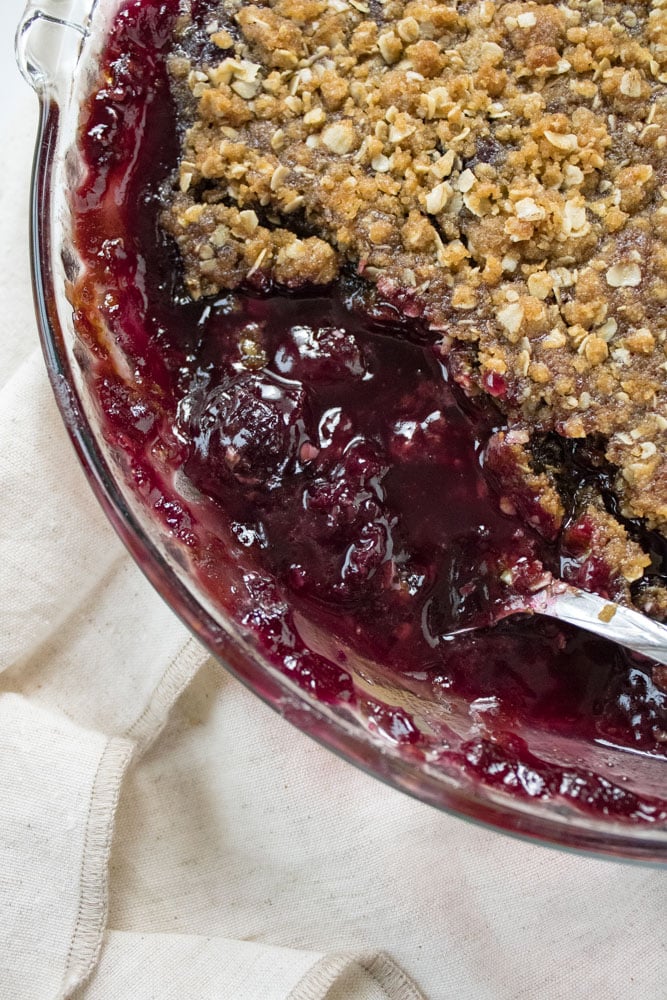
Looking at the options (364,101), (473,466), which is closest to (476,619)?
(473,466)

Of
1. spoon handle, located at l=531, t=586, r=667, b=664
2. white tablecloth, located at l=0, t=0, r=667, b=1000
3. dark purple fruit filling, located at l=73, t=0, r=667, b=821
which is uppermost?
dark purple fruit filling, located at l=73, t=0, r=667, b=821

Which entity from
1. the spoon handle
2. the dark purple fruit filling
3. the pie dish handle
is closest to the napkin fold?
the dark purple fruit filling

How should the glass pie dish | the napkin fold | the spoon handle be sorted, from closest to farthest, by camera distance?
1. the glass pie dish
2. the spoon handle
3. the napkin fold

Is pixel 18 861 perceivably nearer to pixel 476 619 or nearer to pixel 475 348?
pixel 476 619

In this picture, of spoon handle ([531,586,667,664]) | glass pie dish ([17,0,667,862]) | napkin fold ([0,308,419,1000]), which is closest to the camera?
glass pie dish ([17,0,667,862])

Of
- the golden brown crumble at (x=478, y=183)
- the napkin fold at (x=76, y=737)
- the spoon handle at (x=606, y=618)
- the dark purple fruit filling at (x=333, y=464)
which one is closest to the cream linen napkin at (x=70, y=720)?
the napkin fold at (x=76, y=737)

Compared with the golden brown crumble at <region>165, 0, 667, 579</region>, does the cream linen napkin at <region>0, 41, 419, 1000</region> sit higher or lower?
lower

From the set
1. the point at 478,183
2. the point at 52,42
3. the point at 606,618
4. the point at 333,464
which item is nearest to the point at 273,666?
the point at 333,464

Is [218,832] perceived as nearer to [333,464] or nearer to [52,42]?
[333,464]

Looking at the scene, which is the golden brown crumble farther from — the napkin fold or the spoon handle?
the napkin fold
